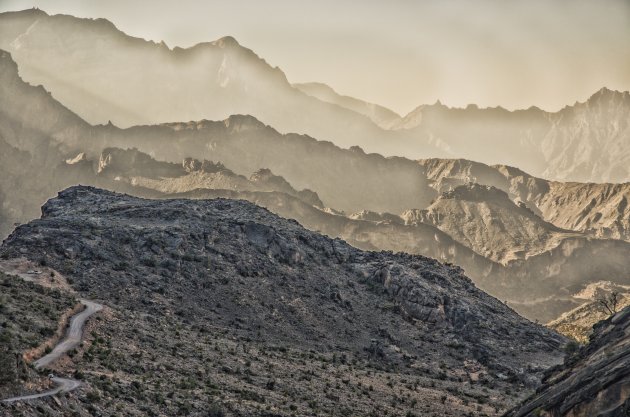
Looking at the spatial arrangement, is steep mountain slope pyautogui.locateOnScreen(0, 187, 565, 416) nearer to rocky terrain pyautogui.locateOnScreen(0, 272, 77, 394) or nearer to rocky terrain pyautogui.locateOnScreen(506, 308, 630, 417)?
rocky terrain pyautogui.locateOnScreen(0, 272, 77, 394)

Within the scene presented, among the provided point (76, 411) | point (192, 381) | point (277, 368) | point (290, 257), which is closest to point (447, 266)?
point (290, 257)

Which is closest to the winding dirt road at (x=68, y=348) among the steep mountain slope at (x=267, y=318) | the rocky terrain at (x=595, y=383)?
the steep mountain slope at (x=267, y=318)

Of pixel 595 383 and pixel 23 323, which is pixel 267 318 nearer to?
pixel 23 323

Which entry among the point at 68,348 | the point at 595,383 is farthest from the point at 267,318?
the point at 595,383

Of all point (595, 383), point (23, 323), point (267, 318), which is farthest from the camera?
point (267, 318)

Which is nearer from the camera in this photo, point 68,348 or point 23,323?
point 68,348

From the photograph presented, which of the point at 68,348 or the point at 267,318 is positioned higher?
the point at 267,318

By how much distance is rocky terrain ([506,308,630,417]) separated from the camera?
3859cm

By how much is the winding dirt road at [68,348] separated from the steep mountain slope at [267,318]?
60.2 inches

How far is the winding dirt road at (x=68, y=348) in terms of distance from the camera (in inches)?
1932

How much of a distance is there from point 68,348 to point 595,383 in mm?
42195

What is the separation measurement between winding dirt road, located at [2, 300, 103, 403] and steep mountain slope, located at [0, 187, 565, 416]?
153 centimetres

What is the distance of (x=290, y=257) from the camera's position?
135 metres

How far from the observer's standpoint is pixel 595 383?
40938 mm
